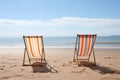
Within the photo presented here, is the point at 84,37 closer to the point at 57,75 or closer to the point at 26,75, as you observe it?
the point at 57,75

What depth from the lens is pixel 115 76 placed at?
180 inches

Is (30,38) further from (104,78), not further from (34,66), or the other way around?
(104,78)

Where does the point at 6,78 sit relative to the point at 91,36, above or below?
below

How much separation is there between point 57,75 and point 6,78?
48.1 inches

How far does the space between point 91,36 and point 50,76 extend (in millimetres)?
2324

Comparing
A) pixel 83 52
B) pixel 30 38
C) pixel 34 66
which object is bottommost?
pixel 34 66

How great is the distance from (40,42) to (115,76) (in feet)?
8.87

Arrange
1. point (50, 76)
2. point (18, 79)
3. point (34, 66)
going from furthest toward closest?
point (34, 66) < point (50, 76) < point (18, 79)

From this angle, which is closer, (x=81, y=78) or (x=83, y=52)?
(x=81, y=78)

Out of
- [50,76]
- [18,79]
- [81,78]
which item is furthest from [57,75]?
[18,79]

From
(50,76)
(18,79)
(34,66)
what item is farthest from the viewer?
(34,66)

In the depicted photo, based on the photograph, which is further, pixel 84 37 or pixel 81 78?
pixel 84 37

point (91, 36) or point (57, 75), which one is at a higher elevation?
point (91, 36)

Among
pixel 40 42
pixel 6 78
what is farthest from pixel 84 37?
pixel 6 78
